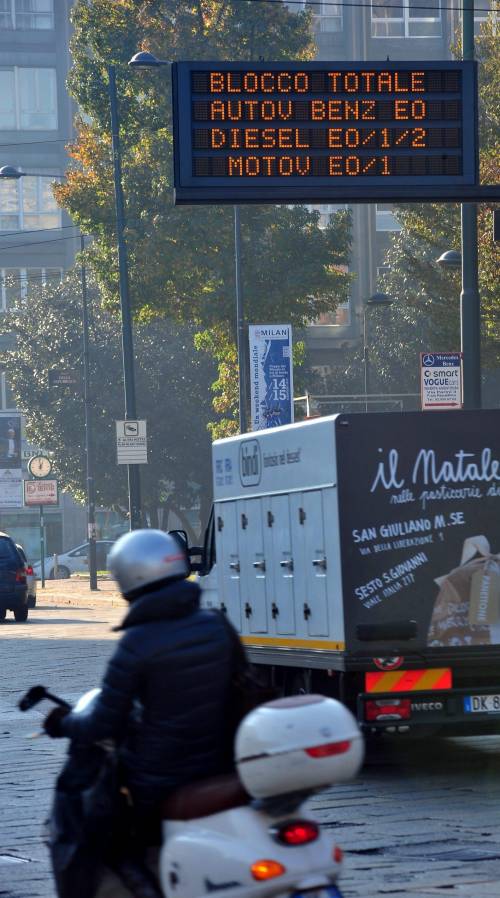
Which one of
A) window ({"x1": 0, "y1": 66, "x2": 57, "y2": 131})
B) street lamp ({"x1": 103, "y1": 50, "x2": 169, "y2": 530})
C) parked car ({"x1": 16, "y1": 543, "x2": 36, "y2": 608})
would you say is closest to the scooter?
parked car ({"x1": 16, "y1": 543, "x2": 36, "y2": 608})

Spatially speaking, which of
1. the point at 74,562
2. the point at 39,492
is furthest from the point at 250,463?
the point at 74,562

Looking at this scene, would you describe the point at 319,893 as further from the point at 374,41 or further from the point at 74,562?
the point at 374,41

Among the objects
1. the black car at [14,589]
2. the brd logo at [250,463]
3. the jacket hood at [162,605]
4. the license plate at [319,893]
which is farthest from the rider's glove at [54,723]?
the black car at [14,589]

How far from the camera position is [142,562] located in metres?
5.27

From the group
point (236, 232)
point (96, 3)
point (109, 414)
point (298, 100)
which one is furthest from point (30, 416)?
point (298, 100)

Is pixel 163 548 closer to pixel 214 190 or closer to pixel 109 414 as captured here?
pixel 214 190

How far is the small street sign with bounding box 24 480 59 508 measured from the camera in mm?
51562

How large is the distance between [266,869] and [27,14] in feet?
244

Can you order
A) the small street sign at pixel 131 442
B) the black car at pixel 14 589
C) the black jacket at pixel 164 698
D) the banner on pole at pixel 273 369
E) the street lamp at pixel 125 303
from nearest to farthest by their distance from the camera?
the black jacket at pixel 164 698 < the banner on pole at pixel 273 369 < the black car at pixel 14 589 < the small street sign at pixel 131 442 < the street lamp at pixel 125 303

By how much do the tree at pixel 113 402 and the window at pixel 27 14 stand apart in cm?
1746

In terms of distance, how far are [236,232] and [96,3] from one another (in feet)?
29.0

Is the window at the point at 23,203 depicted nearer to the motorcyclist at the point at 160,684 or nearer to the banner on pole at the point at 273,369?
the banner on pole at the point at 273,369

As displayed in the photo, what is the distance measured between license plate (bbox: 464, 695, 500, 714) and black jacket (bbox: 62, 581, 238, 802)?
617 centimetres

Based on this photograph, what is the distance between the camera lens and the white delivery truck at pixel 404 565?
36.4ft
